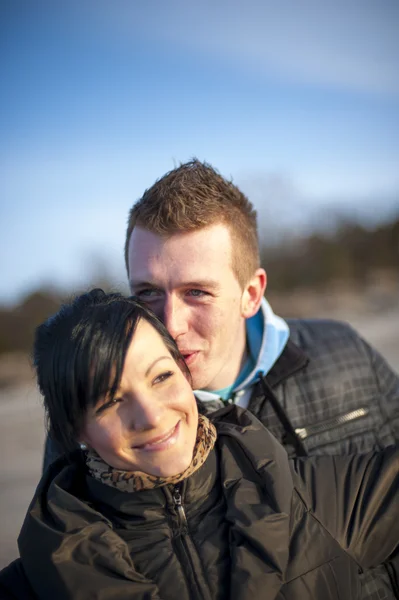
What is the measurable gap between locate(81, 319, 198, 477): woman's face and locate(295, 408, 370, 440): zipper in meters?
0.83

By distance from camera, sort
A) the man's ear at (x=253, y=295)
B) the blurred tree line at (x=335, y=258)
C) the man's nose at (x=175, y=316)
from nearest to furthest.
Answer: the man's nose at (x=175, y=316)
the man's ear at (x=253, y=295)
the blurred tree line at (x=335, y=258)

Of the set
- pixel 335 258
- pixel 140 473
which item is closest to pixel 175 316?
pixel 140 473

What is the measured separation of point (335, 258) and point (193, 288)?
1520cm

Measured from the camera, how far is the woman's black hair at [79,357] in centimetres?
169

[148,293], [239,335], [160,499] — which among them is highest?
[148,293]

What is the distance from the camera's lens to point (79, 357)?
171 cm

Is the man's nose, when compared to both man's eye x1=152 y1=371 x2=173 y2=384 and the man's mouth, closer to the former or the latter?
the man's mouth

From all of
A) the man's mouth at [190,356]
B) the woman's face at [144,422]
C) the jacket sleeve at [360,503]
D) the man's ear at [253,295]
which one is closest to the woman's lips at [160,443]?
the woman's face at [144,422]

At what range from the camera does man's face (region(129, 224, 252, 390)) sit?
7.44 ft

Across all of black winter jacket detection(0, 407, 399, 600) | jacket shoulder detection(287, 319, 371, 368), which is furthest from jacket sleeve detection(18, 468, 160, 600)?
jacket shoulder detection(287, 319, 371, 368)

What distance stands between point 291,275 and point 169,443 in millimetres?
15395

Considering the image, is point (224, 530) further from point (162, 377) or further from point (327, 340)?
point (327, 340)

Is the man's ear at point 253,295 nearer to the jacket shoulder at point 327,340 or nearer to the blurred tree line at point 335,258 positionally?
the jacket shoulder at point 327,340

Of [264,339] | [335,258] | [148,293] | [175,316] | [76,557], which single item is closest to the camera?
[76,557]
